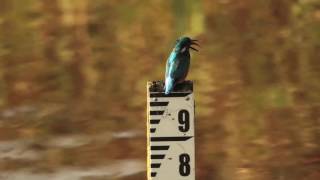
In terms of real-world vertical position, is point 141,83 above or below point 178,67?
above

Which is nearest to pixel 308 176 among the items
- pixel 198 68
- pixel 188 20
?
pixel 198 68

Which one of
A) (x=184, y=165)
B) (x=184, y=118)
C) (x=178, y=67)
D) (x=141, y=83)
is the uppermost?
(x=141, y=83)

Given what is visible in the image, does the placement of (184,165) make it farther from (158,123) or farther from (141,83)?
(141,83)

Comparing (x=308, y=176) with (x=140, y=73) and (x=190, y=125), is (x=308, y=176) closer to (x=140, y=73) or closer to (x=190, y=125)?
(x=140, y=73)

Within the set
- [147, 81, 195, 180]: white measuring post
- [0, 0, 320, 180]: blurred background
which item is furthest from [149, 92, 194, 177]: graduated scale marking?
[0, 0, 320, 180]: blurred background

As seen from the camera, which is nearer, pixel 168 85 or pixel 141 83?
pixel 168 85

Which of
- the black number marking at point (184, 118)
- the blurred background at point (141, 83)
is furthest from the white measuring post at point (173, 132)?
the blurred background at point (141, 83)

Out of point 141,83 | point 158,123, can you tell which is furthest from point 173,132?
point 141,83

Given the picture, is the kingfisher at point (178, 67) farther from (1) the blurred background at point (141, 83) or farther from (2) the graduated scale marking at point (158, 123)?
(1) the blurred background at point (141, 83)
